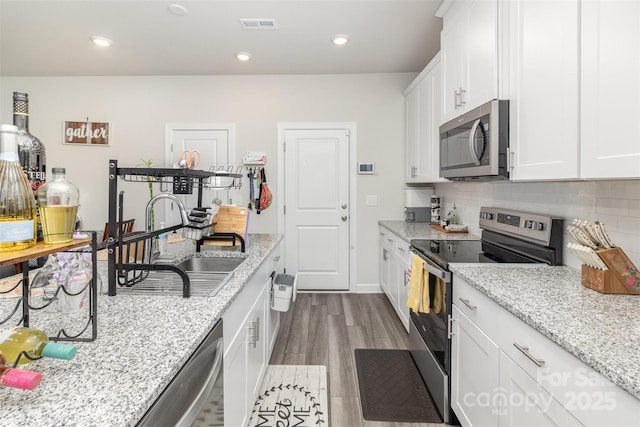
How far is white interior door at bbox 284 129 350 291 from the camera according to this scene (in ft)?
13.2

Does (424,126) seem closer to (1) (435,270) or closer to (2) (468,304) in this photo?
(1) (435,270)

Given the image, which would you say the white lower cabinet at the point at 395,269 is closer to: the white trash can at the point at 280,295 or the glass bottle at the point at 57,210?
the white trash can at the point at 280,295

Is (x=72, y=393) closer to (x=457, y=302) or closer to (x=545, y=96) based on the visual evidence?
(x=457, y=302)

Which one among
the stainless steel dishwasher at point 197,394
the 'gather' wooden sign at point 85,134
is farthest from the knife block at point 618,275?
the 'gather' wooden sign at point 85,134

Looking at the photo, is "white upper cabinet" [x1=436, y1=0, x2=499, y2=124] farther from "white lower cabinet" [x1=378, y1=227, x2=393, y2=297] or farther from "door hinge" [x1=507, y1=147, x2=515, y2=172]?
"white lower cabinet" [x1=378, y1=227, x2=393, y2=297]

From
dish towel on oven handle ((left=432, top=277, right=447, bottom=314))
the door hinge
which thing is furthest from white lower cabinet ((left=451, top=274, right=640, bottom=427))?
the door hinge

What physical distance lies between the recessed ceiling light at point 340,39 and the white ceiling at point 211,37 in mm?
66

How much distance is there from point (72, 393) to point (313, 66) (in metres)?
3.66

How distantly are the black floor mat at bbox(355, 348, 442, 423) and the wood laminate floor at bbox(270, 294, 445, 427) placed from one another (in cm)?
5

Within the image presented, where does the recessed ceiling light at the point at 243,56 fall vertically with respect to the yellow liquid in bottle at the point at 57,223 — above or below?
above

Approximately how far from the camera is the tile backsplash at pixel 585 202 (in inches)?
55.1

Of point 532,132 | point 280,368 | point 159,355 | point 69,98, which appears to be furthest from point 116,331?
point 69,98

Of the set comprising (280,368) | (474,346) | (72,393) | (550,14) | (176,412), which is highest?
(550,14)

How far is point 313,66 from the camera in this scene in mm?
3703
